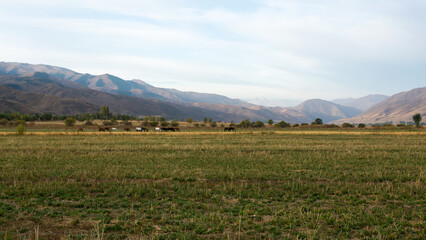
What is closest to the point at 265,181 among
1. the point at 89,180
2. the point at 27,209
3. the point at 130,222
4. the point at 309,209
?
the point at 309,209

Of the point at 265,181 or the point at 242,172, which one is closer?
the point at 265,181

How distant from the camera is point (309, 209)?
12.3m

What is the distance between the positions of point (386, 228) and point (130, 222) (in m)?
8.89

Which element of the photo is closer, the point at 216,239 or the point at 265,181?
the point at 216,239

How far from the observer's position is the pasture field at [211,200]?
1009 centimetres

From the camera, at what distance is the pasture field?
1009cm

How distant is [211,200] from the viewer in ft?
45.2

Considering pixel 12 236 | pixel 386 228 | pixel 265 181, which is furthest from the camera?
pixel 265 181

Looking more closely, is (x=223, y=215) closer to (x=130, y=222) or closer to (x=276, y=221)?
(x=276, y=221)

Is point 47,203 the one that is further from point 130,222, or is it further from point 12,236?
point 130,222

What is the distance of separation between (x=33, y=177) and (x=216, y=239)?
1375 cm

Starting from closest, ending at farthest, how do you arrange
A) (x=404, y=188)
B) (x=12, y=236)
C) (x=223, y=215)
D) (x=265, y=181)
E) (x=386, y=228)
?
(x=12, y=236) < (x=386, y=228) < (x=223, y=215) < (x=404, y=188) < (x=265, y=181)

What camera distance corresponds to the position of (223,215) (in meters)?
11.5

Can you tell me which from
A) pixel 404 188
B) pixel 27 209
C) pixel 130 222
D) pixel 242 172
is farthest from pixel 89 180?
pixel 404 188
